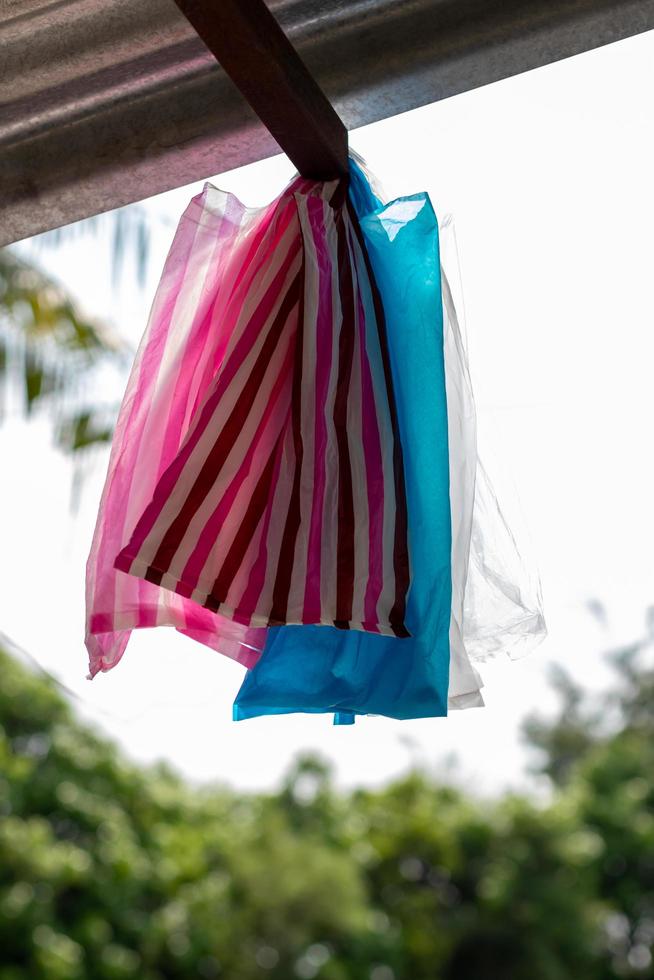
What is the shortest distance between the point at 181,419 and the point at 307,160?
228 millimetres

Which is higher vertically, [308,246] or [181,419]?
[308,246]

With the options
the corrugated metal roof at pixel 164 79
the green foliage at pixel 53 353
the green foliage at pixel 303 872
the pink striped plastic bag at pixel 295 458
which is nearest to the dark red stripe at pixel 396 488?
the pink striped plastic bag at pixel 295 458

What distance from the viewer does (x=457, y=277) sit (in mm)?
886

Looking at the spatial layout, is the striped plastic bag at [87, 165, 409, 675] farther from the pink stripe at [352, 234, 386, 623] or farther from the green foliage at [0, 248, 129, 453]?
the green foliage at [0, 248, 129, 453]

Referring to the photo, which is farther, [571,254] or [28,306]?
[571,254]

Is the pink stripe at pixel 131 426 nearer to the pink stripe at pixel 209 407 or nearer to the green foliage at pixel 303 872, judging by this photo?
the pink stripe at pixel 209 407

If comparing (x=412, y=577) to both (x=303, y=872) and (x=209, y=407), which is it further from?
(x=303, y=872)

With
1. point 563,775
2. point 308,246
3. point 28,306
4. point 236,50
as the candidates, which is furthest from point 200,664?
point 563,775

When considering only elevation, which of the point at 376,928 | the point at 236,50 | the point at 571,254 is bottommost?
the point at 376,928

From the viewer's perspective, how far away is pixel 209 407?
0.78 m

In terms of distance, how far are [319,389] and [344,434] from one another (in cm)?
4

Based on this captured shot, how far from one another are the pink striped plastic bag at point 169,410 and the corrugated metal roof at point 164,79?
58 millimetres

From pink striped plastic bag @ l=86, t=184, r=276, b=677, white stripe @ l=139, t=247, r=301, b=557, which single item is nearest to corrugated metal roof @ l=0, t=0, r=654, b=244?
pink striped plastic bag @ l=86, t=184, r=276, b=677

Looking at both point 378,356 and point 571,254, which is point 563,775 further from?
point 378,356
